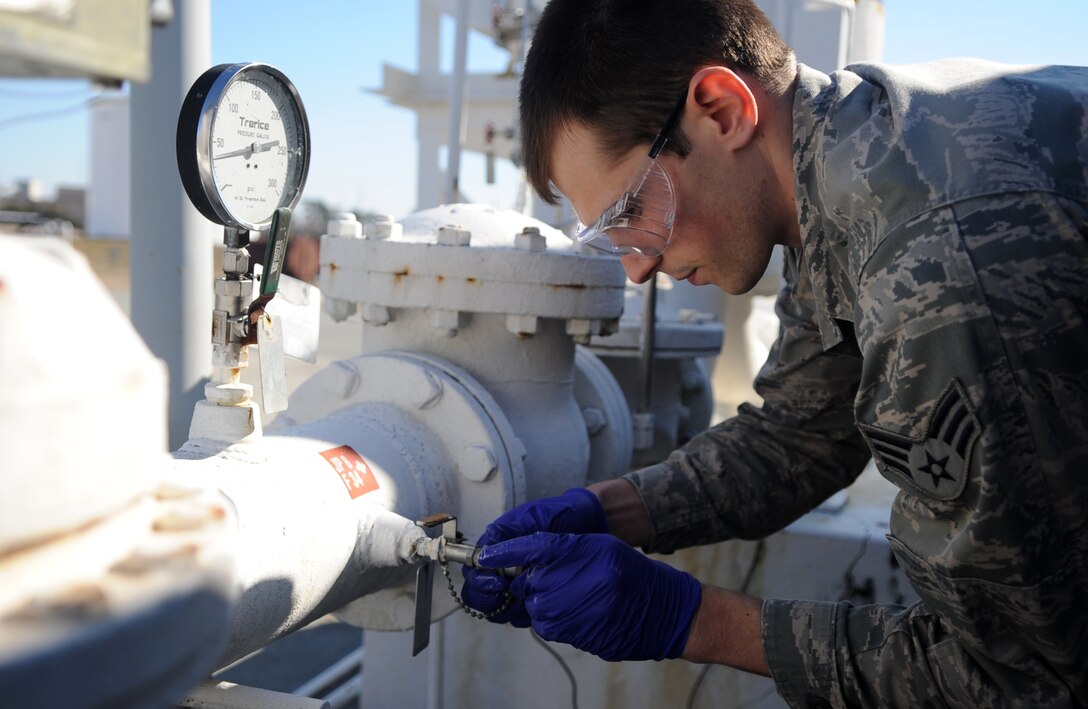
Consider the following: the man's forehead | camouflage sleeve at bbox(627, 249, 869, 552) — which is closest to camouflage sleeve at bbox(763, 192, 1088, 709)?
the man's forehead

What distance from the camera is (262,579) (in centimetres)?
105

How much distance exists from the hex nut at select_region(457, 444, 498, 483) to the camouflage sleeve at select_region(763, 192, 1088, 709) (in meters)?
0.58

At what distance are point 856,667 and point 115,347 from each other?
1.09 metres

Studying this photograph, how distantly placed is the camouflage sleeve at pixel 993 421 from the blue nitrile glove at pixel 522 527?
0.54 meters

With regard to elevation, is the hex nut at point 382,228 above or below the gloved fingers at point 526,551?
above

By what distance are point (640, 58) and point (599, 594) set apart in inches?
28.6

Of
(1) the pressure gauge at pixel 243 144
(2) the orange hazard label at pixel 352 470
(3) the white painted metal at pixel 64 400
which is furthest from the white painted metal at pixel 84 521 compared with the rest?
(2) the orange hazard label at pixel 352 470

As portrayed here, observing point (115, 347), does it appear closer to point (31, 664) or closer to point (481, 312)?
point (31, 664)

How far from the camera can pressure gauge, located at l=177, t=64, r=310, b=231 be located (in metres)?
1.11

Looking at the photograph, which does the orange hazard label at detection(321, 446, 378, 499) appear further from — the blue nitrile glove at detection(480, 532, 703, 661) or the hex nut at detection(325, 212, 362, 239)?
the hex nut at detection(325, 212, 362, 239)

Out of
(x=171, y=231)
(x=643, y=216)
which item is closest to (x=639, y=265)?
(x=643, y=216)

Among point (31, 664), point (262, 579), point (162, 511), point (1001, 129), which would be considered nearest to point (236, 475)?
point (262, 579)

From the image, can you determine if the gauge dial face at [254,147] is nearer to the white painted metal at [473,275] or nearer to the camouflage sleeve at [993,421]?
the white painted metal at [473,275]

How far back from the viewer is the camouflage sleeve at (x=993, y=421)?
3.29 feet
